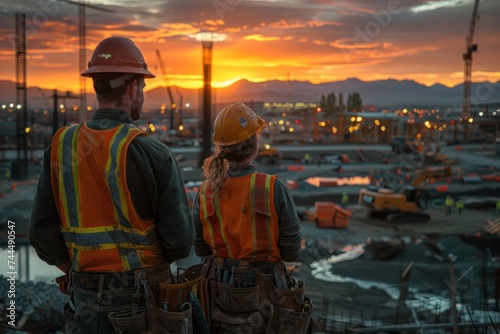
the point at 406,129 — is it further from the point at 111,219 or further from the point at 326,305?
the point at 111,219

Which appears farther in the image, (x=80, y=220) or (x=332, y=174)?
(x=332, y=174)

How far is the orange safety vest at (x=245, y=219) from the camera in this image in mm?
2818

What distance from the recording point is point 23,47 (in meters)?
37.2

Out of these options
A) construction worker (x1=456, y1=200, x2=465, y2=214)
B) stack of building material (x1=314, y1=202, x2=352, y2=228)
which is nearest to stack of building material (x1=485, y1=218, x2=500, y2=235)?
construction worker (x1=456, y1=200, x2=465, y2=214)

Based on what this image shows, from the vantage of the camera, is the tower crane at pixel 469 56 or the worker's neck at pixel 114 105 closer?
the worker's neck at pixel 114 105

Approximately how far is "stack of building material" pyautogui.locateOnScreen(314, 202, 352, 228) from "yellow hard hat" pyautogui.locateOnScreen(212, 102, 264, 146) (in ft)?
52.6

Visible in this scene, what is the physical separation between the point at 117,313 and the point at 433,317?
828 centimetres

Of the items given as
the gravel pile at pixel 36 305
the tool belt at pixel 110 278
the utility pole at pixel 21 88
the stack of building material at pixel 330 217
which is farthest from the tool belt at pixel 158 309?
the utility pole at pixel 21 88

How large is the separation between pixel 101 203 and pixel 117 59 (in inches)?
24.5

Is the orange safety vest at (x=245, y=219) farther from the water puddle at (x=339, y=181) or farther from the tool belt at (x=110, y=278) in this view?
the water puddle at (x=339, y=181)

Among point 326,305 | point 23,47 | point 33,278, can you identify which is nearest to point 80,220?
point 326,305

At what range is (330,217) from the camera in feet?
61.6

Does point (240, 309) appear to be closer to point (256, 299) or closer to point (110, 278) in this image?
point (256, 299)

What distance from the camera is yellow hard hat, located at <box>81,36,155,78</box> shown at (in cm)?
242
